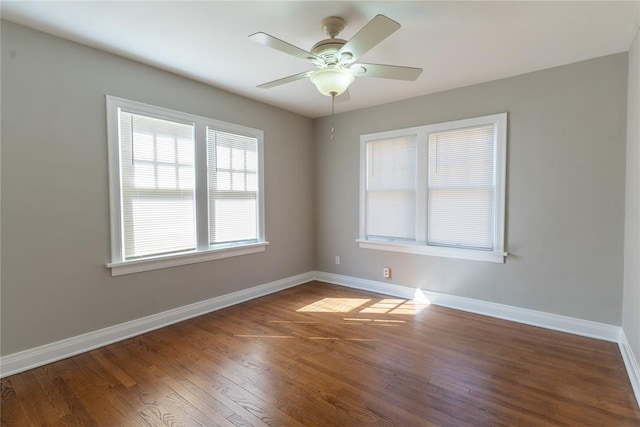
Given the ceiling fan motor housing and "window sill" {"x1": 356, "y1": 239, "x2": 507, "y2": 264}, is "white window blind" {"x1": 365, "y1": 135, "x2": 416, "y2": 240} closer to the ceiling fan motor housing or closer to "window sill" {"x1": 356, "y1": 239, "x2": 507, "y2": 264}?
"window sill" {"x1": 356, "y1": 239, "x2": 507, "y2": 264}

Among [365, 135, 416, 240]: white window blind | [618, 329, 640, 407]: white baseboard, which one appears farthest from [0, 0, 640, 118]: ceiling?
[618, 329, 640, 407]: white baseboard

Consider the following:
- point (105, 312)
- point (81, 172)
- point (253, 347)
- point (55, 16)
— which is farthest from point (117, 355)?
point (55, 16)

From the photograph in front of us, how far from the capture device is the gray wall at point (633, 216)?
2.21 m

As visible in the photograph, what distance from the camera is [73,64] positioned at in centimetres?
253

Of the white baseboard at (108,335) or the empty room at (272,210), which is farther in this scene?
the white baseboard at (108,335)

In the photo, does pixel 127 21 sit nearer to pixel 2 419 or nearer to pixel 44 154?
pixel 44 154

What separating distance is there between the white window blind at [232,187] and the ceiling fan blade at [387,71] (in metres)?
2.02

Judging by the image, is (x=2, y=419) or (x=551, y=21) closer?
(x=2, y=419)

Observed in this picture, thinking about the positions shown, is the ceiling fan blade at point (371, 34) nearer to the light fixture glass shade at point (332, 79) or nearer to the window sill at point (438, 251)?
the light fixture glass shade at point (332, 79)

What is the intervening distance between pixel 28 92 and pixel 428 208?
3.94 meters

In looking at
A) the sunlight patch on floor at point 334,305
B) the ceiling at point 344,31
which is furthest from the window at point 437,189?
the sunlight patch on floor at point 334,305

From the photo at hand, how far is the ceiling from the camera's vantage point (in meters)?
2.07

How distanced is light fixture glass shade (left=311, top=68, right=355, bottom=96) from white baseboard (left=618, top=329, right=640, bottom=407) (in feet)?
9.23

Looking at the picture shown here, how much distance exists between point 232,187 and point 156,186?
0.93 meters
